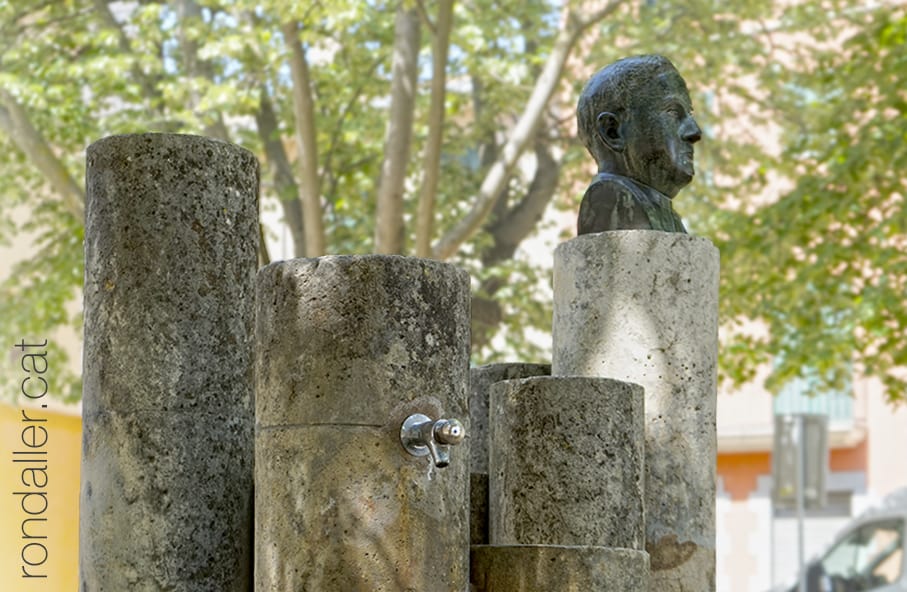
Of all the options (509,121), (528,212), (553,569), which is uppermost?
(509,121)

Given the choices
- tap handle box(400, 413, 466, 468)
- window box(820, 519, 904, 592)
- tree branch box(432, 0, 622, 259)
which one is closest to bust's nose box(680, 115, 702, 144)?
tap handle box(400, 413, 466, 468)

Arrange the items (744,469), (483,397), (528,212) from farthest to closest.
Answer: (744,469) < (528,212) < (483,397)

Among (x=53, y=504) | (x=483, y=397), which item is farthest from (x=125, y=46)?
(x=483, y=397)

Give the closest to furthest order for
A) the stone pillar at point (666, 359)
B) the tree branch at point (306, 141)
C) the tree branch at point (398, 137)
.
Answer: the stone pillar at point (666, 359) < the tree branch at point (398, 137) < the tree branch at point (306, 141)

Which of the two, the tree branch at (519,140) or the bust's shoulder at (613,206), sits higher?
the tree branch at (519,140)

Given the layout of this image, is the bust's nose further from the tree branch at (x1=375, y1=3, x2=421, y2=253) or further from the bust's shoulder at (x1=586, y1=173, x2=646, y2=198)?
the tree branch at (x1=375, y1=3, x2=421, y2=253)

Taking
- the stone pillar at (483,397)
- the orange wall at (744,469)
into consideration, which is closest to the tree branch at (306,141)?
the stone pillar at (483,397)

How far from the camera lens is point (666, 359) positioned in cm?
559

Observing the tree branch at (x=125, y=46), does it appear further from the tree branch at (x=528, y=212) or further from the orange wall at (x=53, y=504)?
the orange wall at (x=53, y=504)

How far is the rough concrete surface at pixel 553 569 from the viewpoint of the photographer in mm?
4816

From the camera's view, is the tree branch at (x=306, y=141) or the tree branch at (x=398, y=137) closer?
the tree branch at (x=398, y=137)

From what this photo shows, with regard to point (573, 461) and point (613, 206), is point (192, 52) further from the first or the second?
point (573, 461)

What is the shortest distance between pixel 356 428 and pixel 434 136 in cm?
943

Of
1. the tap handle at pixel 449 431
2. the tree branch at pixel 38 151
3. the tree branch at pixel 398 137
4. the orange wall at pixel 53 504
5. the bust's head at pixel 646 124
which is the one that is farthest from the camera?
the tree branch at pixel 38 151
